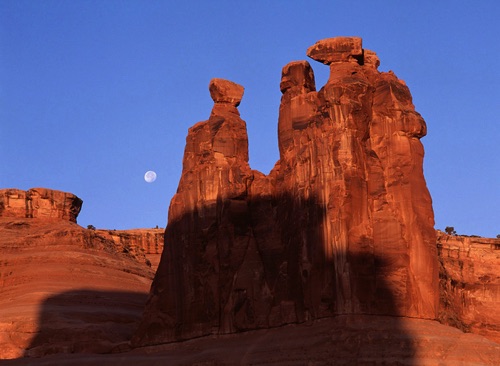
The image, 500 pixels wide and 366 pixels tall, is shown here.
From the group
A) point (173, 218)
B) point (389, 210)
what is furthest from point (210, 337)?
point (389, 210)

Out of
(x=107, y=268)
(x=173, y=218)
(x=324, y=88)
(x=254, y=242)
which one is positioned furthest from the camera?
(x=107, y=268)

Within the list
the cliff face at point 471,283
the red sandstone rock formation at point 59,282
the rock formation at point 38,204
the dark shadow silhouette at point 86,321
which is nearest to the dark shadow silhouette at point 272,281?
the red sandstone rock formation at point 59,282

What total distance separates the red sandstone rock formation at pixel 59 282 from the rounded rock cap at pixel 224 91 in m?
13.6

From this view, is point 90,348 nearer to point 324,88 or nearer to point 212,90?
point 212,90

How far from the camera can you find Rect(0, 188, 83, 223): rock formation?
88.8 metres

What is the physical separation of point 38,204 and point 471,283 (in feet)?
113

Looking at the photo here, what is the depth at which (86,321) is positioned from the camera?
2805 inches

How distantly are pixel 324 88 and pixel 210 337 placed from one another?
13125 millimetres

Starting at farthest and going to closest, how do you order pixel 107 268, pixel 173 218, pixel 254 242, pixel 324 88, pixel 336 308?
pixel 107 268, pixel 173 218, pixel 254 242, pixel 324 88, pixel 336 308

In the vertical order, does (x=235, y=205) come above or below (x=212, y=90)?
below

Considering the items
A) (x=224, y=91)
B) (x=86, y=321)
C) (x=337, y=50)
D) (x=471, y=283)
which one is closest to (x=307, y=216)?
(x=337, y=50)

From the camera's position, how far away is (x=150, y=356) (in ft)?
191

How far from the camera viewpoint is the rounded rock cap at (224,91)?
62.2 meters

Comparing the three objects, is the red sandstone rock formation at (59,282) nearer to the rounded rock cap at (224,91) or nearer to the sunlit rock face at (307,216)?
the sunlit rock face at (307,216)
